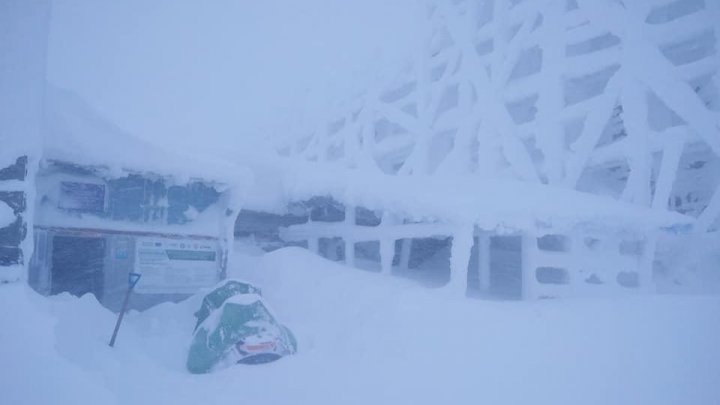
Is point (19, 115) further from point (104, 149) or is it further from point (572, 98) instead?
point (572, 98)

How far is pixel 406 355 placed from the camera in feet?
17.9

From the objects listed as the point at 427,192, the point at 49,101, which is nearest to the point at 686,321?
the point at 427,192

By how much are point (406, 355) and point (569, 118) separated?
8.45 metres

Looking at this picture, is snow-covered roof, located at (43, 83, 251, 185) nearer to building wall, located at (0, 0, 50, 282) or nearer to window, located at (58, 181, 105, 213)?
window, located at (58, 181, 105, 213)

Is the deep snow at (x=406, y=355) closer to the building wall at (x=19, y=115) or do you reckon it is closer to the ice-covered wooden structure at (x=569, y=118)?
the building wall at (x=19, y=115)

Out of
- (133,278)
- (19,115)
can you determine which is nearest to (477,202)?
(133,278)

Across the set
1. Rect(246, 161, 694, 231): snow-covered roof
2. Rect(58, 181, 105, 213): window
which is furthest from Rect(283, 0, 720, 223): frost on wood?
Rect(58, 181, 105, 213): window

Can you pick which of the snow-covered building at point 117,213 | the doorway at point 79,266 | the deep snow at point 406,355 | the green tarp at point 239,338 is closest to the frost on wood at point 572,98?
the deep snow at point 406,355

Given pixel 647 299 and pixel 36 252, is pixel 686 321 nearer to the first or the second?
pixel 647 299

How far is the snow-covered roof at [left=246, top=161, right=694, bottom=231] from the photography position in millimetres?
6859

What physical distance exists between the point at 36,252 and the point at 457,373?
611 centimetres

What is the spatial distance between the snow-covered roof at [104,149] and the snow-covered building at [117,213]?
0.02 metres

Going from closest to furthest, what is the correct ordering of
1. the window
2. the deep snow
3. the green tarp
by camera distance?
1. the deep snow
2. the green tarp
3. the window

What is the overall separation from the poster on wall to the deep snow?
723mm
